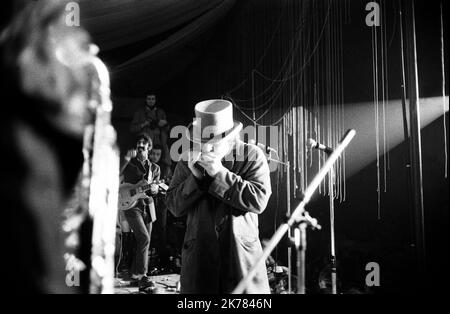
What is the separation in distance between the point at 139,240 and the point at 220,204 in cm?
252

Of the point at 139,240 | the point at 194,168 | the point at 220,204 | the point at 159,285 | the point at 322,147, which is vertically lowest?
the point at 159,285

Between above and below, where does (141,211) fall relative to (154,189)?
below

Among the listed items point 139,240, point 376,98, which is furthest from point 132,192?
point 376,98

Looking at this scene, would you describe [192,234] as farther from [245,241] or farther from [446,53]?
[446,53]

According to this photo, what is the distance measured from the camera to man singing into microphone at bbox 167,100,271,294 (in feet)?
4.86

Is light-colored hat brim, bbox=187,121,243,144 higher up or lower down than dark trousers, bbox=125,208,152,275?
higher up

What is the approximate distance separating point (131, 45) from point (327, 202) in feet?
8.74

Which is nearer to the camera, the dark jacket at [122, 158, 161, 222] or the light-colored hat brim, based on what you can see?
the light-colored hat brim

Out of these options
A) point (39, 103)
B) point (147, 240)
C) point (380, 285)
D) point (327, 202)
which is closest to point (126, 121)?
point (147, 240)

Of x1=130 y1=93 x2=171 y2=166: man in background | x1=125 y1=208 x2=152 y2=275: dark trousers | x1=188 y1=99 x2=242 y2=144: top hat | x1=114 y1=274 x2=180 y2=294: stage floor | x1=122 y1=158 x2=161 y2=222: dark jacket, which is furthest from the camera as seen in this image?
x1=130 y1=93 x2=171 y2=166: man in background

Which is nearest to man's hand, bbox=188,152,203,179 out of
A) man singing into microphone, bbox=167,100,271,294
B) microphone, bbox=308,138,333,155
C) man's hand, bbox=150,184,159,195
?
man singing into microphone, bbox=167,100,271,294

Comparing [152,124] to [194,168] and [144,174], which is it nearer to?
[144,174]

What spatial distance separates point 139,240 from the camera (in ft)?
12.6

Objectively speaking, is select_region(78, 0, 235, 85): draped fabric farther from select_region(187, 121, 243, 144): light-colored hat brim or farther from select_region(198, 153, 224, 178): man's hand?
select_region(198, 153, 224, 178): man's hand
